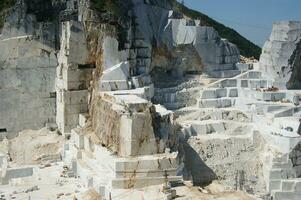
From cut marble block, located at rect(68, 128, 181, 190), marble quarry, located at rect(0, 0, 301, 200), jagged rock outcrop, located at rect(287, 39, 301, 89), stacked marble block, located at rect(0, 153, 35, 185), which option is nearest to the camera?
cut marble block, located at rect(68, 128, 181, 190)

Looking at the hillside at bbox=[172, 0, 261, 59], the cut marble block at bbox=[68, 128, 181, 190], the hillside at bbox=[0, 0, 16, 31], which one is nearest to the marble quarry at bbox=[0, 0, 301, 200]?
the cut marble block at bbox=[68, 128, 181, 190]

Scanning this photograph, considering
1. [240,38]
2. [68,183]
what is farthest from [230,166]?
[240,38]

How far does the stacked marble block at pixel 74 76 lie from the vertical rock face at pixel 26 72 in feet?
4.84

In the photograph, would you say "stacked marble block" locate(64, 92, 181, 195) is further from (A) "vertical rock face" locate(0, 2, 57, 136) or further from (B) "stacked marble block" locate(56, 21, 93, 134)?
(A) "vertical rock face" locate(0, 2, 57, 136)

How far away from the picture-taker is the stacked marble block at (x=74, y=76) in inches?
1101

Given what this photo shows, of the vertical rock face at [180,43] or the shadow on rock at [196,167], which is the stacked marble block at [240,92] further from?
the shadow on rock at [196,167]

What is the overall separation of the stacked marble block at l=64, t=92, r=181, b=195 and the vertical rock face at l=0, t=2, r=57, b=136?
19.1 feet

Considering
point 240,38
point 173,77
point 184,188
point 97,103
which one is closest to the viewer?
point 184,188

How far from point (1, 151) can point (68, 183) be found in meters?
6.19

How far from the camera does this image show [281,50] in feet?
104

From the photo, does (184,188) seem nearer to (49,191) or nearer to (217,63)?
(49,191)

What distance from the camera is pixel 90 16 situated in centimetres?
2864

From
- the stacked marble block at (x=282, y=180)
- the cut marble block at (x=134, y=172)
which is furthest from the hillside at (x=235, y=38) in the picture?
the cut marble block at (x=134, y=172)

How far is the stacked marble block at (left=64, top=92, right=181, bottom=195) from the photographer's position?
2131cm
